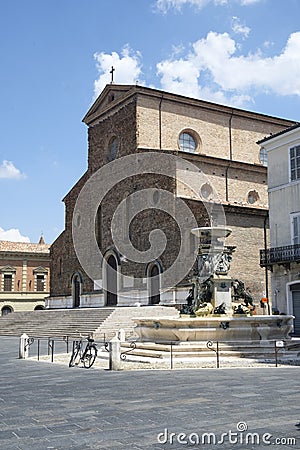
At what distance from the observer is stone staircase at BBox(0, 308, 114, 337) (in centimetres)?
2852

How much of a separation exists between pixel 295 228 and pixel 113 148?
19.1 meters

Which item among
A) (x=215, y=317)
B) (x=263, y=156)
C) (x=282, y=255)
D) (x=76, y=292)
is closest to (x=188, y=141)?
(x=263, y=156)

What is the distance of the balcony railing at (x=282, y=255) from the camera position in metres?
24.1

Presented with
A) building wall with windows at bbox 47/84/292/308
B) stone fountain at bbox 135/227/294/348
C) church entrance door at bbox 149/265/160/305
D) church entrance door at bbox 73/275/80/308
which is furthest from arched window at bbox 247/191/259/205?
stone fountain at bbox 135/227/294/348

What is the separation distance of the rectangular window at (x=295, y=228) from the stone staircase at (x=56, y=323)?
10613mm

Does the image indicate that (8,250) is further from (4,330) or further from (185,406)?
(185,406)

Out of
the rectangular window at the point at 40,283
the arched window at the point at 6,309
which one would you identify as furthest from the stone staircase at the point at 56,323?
the rectangular window at the point at 40,283

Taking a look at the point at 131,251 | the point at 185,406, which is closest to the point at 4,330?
the point at 131,251

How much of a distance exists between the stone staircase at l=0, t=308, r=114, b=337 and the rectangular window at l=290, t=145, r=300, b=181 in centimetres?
1199

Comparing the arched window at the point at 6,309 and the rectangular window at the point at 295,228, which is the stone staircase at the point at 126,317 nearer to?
the rectangular window at the point at 295,228

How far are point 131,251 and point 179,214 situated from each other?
5836 mm

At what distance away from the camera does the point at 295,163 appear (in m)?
25.1

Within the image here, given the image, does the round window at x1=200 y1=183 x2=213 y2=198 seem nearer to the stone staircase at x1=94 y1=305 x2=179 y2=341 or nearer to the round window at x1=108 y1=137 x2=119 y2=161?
the round window at x1=108 y1=137 x2=119 y2=161

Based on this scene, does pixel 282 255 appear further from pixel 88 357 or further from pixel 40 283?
pixel 40 283
